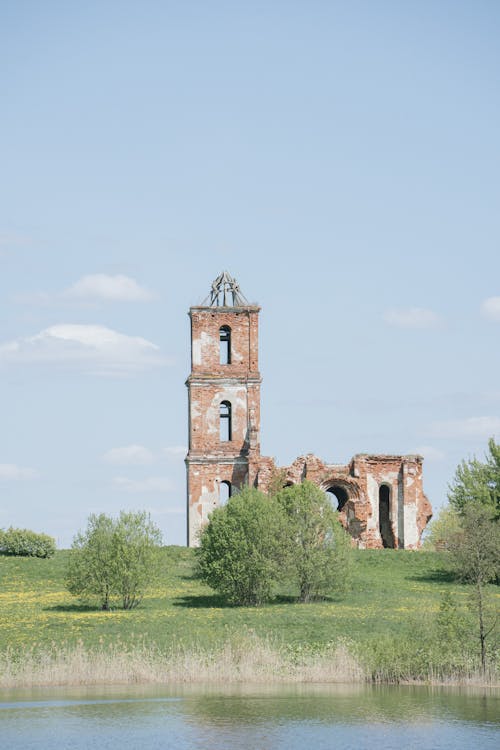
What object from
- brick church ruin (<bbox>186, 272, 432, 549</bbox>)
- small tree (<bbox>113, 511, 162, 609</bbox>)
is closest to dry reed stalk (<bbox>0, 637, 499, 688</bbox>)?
small tree (<bbox>113, 511, 162, 609</bbox>)

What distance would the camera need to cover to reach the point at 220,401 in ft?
220

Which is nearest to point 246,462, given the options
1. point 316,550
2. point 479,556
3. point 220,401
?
point 220,401

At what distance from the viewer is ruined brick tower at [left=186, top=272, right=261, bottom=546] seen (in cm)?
6569

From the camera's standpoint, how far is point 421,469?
65188 millimetres

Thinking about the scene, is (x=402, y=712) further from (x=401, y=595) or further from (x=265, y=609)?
(x=401, y=595)

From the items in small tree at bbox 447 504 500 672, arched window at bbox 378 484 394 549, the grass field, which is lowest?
the grass field

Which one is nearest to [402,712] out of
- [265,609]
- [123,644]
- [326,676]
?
[326,676]

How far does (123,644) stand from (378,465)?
34.8 m

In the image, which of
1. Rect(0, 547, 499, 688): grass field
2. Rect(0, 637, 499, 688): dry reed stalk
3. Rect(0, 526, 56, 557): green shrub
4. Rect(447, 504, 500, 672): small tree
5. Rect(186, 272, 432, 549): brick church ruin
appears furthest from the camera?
Rect(186, 272, 432, 549): brick church ruin

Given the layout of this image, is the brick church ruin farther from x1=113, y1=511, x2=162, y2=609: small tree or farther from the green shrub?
x1=113, y1=511, x2=162, y2=609: small tree

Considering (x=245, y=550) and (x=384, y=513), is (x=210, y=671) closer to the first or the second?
(x=245, y=550)

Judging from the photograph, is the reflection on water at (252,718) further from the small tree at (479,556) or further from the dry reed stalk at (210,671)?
the small tree at (479,556)

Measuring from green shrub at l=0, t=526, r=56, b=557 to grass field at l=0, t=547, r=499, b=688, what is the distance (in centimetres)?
113

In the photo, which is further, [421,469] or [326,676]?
[421,469]
